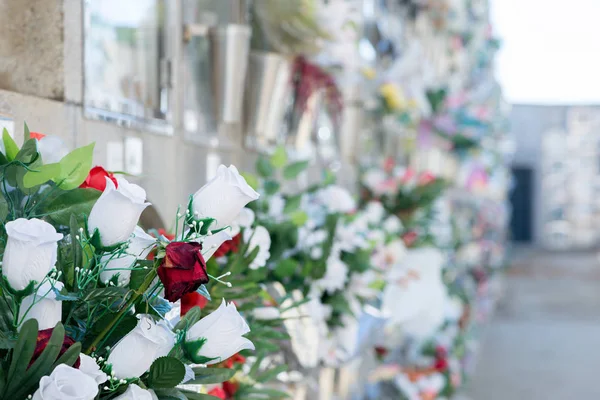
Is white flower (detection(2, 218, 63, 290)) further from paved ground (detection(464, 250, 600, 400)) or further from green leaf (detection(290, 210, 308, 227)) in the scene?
paved ground (detection(464, 250, 600, 400))

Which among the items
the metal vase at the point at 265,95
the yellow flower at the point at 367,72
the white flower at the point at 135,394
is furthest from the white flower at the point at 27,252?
the yellow flower at the point at 367,72

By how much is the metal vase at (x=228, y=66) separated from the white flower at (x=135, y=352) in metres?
1.18

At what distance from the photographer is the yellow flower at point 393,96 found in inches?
146

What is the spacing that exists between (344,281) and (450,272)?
3.50 metres

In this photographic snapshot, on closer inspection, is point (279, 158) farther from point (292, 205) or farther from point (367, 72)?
point (367, 72)

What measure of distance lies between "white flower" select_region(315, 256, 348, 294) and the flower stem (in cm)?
108

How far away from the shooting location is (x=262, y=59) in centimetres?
211

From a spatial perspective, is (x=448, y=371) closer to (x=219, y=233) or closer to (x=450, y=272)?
(x=450, y=272)

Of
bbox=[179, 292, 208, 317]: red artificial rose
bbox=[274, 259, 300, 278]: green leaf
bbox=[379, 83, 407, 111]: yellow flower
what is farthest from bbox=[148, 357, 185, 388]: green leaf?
bbox=[379, 83, 407, 111]: yellow flower

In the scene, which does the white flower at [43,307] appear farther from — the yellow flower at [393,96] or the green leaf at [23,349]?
the yellow flower at [393,96]

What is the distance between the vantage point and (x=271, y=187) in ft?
5.55

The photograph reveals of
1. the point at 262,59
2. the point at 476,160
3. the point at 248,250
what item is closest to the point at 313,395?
the point at 262,59

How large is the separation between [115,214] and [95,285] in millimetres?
67

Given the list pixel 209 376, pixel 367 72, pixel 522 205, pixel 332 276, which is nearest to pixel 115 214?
pixel 209 376
